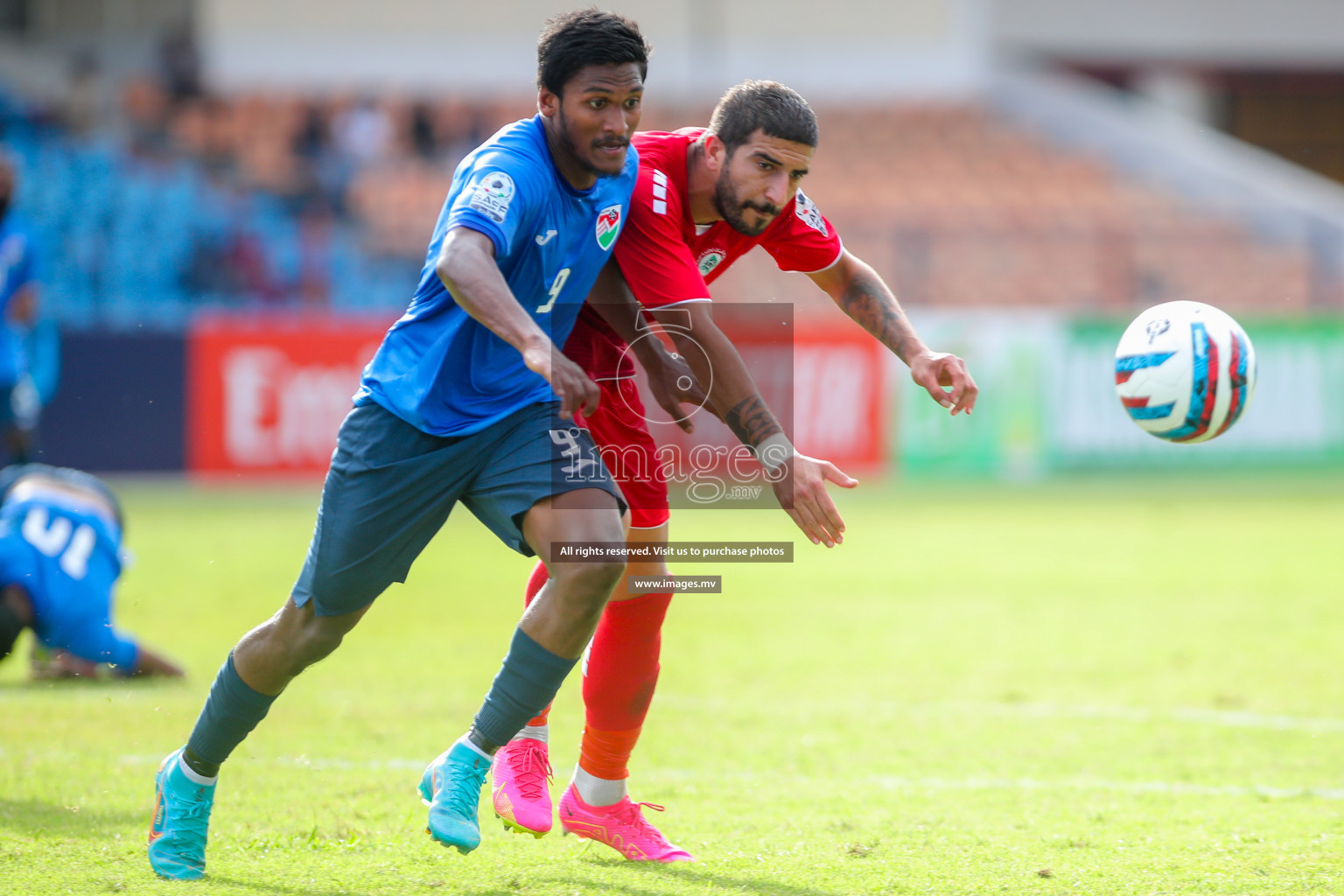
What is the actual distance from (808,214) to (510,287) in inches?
43.3

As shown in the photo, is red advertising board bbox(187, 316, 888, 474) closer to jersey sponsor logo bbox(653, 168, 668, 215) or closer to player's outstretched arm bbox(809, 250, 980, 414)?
player's outstretched arm bbox(809, 250, 980, 414)

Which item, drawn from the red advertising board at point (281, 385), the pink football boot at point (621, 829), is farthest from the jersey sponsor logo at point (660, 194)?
the red advertising board at point (281, 385)

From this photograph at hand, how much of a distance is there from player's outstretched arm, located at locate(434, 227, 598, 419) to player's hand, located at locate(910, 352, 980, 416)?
1.19 meters

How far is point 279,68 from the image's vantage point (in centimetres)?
2369

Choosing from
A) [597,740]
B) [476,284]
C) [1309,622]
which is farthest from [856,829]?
[1309,622]

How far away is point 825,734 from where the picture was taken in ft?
19.2

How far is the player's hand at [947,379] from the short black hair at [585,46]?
1.25m

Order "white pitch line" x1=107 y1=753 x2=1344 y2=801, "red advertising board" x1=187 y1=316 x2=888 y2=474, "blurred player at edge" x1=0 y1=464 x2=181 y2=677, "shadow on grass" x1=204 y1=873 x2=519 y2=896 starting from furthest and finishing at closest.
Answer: "red advertising board" x1=187 y1=316 x2=888 y2=474
"blurred player at edge" x1=0 y1=464 x2=181 y2=677
"white pitch line" x1=107 y1=753 x2=1344 y2=801
"shadow on grass" x1=204 y1=873 x2=519 y2=896

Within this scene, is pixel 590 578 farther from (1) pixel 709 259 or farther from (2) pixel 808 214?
(2) pixel 808 214

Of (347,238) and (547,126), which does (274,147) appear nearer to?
(347,238)

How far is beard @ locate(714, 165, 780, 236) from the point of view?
4.07 meters

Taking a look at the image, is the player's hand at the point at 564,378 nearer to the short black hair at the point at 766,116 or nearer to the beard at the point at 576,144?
the beard at the point at 576,144

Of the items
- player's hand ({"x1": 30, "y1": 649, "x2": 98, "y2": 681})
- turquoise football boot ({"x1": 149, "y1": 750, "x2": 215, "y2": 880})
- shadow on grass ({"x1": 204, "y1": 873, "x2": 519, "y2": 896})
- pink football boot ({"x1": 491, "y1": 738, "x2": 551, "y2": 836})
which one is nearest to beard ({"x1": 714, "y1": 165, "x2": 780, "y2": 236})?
pink football boot ({"x1": 491, "y1": 738, "x2": 551, "y2": 836})

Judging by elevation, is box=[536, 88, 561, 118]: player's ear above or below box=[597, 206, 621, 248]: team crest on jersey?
above
